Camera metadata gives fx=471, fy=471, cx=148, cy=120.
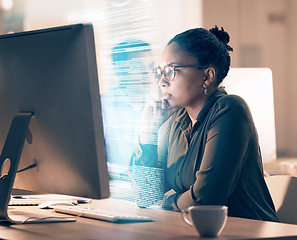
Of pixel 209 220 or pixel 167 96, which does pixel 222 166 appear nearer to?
pixel 167 96

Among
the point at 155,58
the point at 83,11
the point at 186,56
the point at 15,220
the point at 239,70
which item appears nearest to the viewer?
the point at 15,220

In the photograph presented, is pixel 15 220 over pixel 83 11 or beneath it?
beneath

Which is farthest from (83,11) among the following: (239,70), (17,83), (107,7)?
(17,83)

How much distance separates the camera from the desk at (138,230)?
1009 millimetres

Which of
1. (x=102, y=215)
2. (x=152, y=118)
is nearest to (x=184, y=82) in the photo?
(x=152, y=118)

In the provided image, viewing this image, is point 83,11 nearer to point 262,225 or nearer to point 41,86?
point 41,86

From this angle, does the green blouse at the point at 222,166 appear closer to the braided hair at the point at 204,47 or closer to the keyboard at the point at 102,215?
the braided hair at the point at 204,47

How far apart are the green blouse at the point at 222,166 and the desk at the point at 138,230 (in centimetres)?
29

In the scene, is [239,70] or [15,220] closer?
[15,220]

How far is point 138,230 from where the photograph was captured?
1.08 m

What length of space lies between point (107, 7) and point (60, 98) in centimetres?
199

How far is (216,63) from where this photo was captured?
1897 millimetres

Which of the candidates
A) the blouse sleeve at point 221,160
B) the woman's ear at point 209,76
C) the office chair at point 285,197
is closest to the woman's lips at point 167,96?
the woman's ear at point 209,76

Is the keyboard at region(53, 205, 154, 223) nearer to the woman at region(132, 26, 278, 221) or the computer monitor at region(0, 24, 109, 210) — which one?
the computer monitor at region(0, 24, 109, 210)
